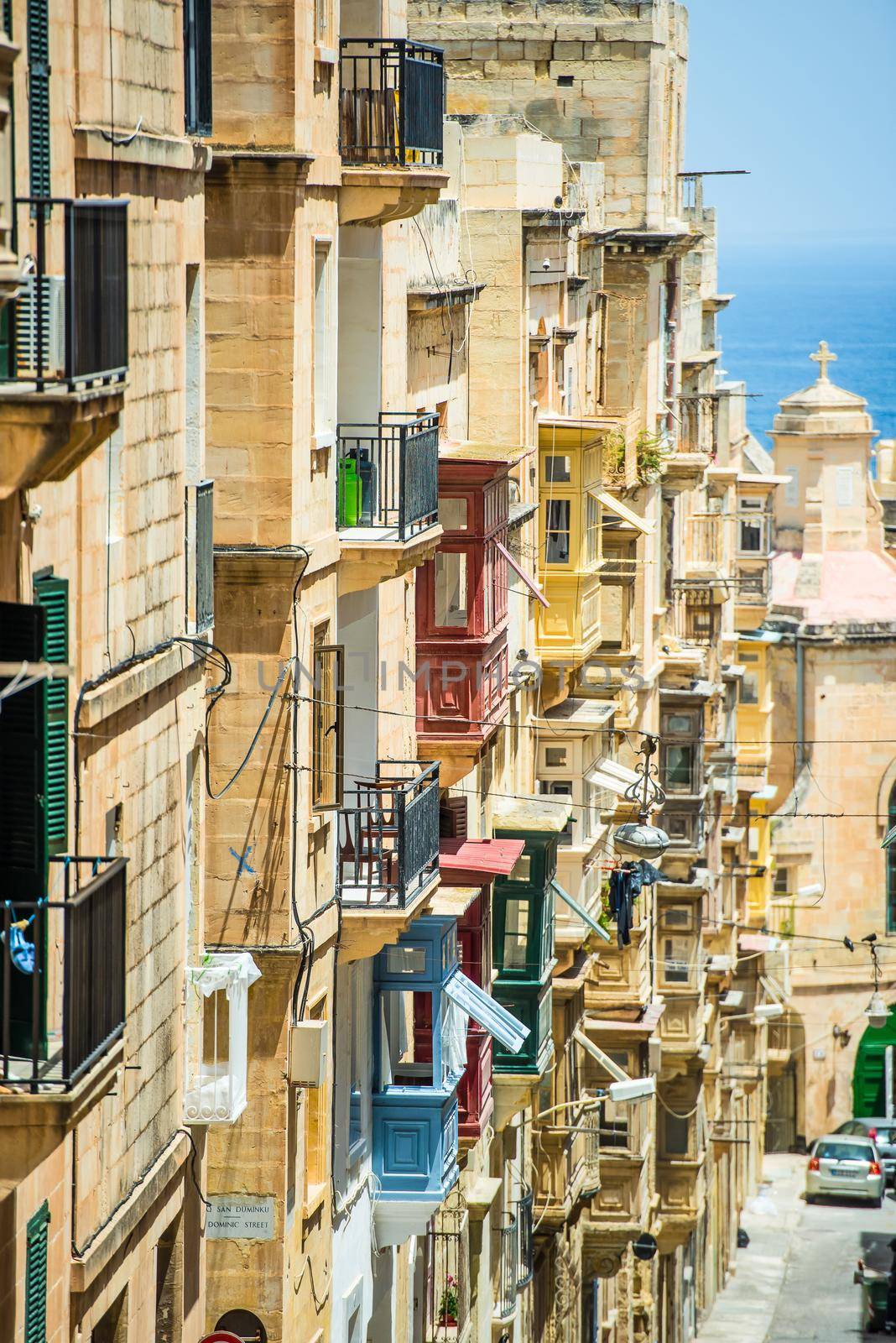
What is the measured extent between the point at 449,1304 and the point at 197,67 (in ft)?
49.6

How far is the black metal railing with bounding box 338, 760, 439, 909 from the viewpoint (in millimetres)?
20734

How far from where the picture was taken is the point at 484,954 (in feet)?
91.5

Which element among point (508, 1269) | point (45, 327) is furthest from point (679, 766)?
point (45, 327)

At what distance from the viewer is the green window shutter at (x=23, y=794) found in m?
12.2

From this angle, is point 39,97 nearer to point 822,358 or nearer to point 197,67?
point 197,67

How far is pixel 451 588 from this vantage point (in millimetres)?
27375

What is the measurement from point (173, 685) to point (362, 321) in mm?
7035

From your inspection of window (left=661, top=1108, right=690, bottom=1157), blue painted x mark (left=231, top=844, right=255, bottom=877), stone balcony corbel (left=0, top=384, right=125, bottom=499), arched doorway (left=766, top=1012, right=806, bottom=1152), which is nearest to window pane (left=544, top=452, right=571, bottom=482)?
blue painted x mark (left=231, top=844, right=255, bottom=877)

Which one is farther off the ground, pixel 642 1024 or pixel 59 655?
pixel 59 655

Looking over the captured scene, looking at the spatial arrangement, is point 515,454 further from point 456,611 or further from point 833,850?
point 833,850

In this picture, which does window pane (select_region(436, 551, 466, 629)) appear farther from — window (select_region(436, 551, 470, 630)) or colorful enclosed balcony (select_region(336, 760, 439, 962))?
colorful enclosed balcony (select_region(336, 760, 439, 962))

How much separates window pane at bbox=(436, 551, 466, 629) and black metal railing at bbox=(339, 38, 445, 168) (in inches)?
245

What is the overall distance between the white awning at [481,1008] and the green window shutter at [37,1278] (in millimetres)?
10834

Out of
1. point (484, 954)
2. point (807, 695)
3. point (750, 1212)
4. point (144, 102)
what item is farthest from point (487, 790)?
point (807, 695)
